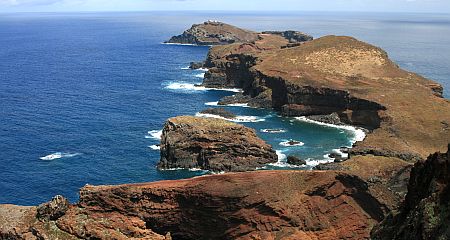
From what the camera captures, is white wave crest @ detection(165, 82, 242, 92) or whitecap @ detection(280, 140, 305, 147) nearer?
whitecap @ detection(280, 140, 305, 147)

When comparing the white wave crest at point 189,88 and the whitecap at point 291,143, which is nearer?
the whitecap at point 291,143

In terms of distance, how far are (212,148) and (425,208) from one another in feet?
216

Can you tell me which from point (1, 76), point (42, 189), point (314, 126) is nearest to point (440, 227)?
point (42, 189)

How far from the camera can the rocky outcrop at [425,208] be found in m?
27.7

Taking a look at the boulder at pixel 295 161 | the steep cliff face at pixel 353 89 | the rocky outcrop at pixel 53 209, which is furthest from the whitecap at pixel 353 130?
the rocky outcrop at pixel 53 209

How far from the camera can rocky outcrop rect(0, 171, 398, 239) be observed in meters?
50.9

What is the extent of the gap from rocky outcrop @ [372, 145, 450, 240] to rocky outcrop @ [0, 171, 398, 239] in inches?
610

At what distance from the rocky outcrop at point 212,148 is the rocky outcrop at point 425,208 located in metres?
58.0

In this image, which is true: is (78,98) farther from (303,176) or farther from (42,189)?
(303,176)

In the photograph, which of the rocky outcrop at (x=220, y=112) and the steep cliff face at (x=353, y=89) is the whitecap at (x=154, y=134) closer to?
the rocky outcrop at (x=220, y=112)

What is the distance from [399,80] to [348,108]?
73.6ft

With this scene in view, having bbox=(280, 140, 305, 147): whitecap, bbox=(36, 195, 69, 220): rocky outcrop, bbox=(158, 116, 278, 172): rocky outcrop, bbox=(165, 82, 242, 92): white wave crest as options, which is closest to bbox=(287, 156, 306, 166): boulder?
bbox=(158, 116, 278, 172): rocky outcrop

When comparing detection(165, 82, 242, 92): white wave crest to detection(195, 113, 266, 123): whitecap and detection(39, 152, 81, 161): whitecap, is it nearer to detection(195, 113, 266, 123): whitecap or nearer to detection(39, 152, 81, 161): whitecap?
detection(195, 113, 266, 123): whitecap

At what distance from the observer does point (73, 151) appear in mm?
100938
